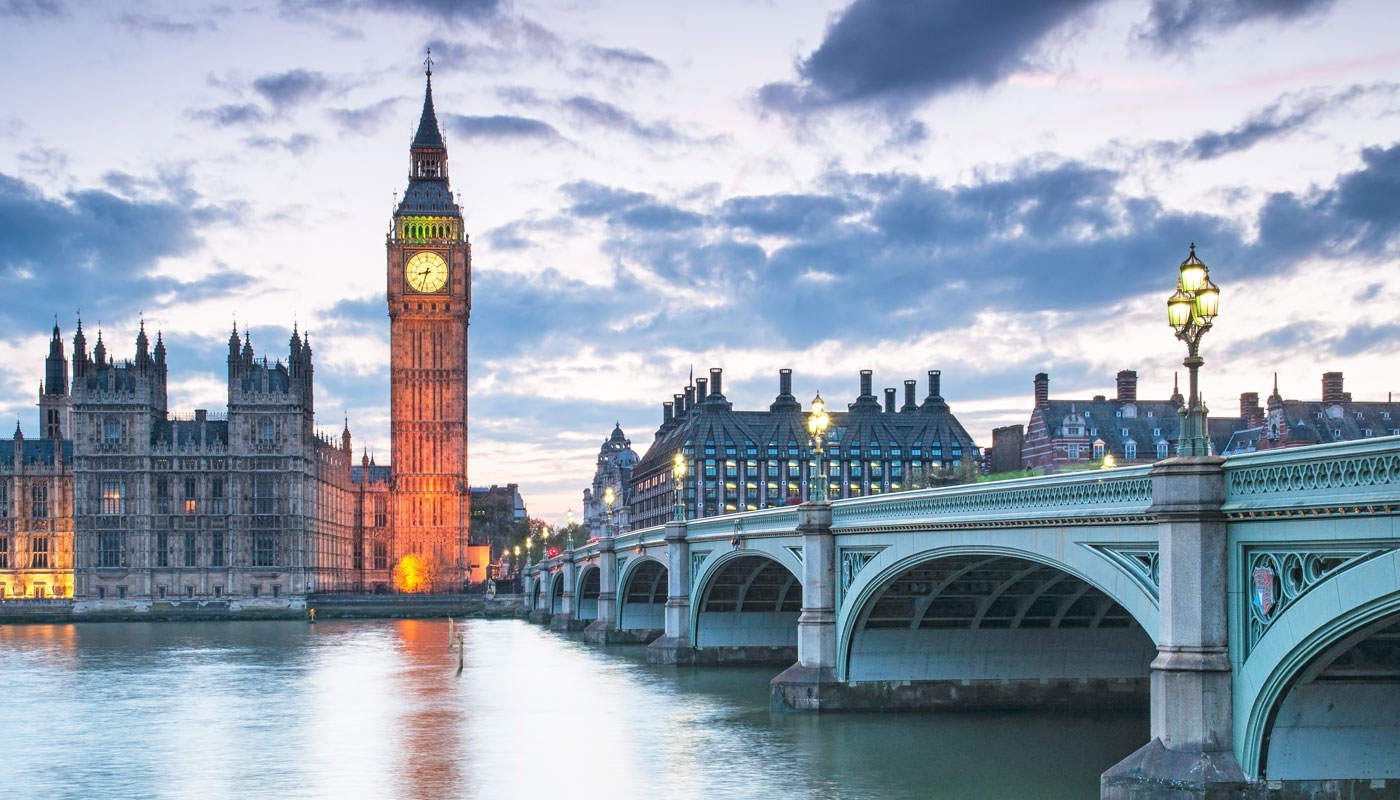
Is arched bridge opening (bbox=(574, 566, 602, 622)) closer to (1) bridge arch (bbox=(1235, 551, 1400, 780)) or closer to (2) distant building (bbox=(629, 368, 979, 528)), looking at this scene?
(2) distant building (bbox=(629, 368, 979, 528))

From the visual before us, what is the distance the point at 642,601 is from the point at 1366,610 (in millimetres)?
79159

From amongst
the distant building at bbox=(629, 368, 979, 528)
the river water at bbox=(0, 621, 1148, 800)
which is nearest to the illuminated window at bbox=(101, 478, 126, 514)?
the distant building at bbox=(629, 368, 979, 528)

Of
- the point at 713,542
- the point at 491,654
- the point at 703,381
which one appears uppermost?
the point at 703,381

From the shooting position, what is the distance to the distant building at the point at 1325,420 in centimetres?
9769

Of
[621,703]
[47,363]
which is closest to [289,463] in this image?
[47,363]

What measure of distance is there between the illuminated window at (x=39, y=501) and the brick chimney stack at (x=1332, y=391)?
119m

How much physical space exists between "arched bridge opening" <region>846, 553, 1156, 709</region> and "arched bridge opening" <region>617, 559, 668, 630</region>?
149 ft

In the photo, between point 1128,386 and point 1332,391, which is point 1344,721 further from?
point 1128,386

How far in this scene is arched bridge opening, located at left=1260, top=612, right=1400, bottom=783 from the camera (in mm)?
23797

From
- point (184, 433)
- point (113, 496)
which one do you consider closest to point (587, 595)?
point (184, 433)

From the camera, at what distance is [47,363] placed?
17762 centimetres

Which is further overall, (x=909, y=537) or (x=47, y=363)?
(x=47, y=363)

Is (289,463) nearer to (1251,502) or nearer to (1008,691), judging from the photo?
(1008,691)

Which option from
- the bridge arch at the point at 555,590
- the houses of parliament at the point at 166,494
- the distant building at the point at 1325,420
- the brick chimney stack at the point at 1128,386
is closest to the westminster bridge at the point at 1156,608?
the distant building at the point at 1325,420
